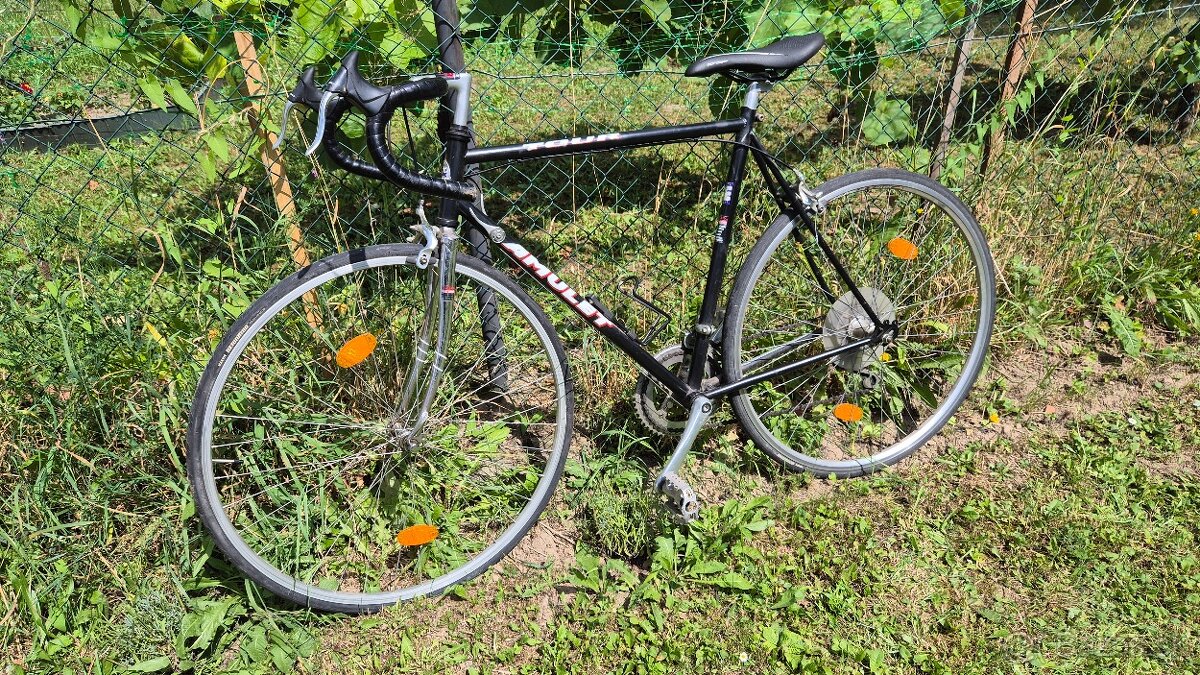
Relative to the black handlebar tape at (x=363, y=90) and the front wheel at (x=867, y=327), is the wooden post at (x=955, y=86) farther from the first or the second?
the black handlebar tape at (x=363, y=90)

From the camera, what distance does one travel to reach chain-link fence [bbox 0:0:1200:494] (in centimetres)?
254

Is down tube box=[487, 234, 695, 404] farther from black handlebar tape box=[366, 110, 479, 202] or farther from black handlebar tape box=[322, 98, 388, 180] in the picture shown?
black handlebar tape box=[322, 98, 388, 180]

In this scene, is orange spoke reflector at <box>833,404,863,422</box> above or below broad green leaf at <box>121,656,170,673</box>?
below

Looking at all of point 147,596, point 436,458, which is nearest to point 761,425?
point 436,458

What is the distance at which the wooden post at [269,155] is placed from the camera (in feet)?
8.08

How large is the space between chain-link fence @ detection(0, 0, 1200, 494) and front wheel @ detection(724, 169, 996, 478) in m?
0.37

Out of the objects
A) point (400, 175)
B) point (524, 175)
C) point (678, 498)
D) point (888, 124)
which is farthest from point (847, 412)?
point (400, 175)

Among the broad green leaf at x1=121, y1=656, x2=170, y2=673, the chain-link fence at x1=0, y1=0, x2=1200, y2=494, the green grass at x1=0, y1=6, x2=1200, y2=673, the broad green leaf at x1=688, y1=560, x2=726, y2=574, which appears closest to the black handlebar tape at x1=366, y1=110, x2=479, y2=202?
the chain-link fence at x1=0, y1=0, x2=1200, y2=494

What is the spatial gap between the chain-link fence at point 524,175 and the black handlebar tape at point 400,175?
32 cm

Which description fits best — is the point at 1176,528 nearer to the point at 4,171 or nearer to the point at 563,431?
the point at 563,431

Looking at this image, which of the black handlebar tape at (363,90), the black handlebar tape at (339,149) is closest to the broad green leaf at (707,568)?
the black handlebar tape at (339,149)

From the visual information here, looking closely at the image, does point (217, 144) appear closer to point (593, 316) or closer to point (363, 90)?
point (363, 90)

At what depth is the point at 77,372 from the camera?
249cm

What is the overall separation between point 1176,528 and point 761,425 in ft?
4.36
